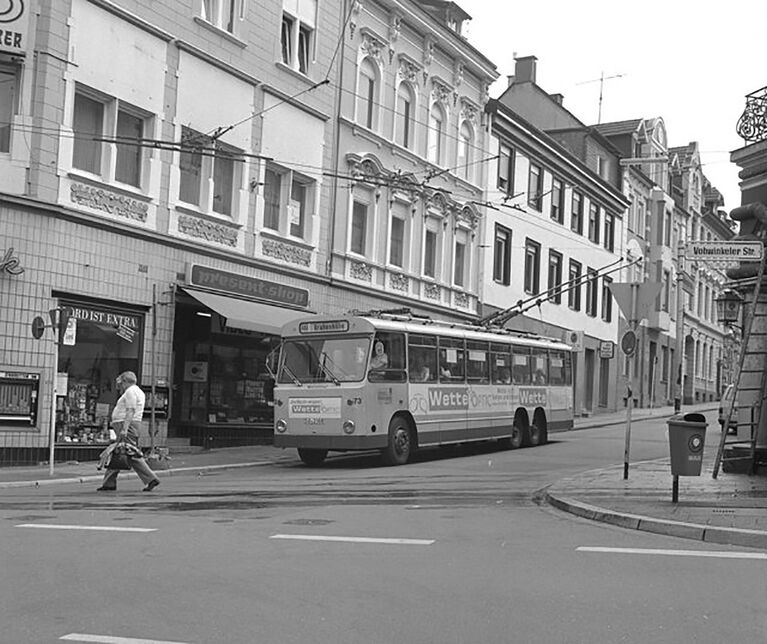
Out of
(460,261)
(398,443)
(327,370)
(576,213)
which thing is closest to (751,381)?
(398,443)

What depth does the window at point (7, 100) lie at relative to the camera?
59.6ft

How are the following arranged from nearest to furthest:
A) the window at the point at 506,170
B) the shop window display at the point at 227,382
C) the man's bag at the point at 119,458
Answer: the man's bag at the point at 119,458, the shop window display at the point at 227,382, the window at the point at 506,170

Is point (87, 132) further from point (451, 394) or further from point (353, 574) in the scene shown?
point (353, 574)

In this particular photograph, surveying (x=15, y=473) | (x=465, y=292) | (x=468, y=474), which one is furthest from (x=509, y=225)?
(x=15, y=473)

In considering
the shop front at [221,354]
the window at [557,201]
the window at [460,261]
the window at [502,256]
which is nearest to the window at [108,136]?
the shop front at [221,354]

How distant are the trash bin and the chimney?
39.6m

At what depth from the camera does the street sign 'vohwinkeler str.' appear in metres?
14.2

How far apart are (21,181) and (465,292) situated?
19.8 metres

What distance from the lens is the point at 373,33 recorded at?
95.2ft

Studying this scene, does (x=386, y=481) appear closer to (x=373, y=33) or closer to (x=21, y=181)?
(x=21, y=181)

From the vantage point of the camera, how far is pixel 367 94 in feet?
96.1

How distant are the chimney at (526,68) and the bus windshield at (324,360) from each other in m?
33.5

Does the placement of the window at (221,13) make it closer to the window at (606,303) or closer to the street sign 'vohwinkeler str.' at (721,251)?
the street sign 'vohwinkeler str.' at (721,251)

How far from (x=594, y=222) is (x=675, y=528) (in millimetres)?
38964
